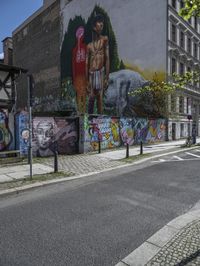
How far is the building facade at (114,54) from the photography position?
26.5 meters

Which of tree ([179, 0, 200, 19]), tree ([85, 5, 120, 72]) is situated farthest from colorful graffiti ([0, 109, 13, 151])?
tree ([85, 5, 120, 72])

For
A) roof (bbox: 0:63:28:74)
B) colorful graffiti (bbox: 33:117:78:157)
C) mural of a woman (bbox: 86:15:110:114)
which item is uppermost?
mural of a woman (bbox: 86:15:110:114)

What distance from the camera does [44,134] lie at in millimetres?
13359

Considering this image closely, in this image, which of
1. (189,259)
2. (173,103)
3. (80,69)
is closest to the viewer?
(189,259)

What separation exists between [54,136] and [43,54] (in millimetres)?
32066

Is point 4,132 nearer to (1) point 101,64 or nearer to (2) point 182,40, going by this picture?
(1) point 101,64

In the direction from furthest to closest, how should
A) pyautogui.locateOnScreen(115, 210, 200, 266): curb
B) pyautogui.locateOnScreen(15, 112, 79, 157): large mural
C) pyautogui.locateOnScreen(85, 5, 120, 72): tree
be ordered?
pyautogui.locateOnScreen(85, 5, 120, 72): tree, pyautogui.locateOnScreen(15, 112, 79, 157): large mural, pyautogui.locateOnScreen(115, 210, 200, 266): curb

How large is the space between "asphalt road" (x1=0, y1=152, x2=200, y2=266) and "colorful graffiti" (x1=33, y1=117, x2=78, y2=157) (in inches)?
219

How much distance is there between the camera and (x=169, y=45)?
2597 cm

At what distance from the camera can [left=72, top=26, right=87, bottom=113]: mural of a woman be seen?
33.8 metres

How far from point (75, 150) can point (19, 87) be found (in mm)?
38432

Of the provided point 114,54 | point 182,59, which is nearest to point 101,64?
point 114,54

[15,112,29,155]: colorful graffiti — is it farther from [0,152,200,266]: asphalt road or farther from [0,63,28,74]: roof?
[0,152,200,266]: asphalt road

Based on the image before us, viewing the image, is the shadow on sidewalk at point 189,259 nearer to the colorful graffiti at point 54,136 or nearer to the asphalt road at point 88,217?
the asphalt road at point 88,217
